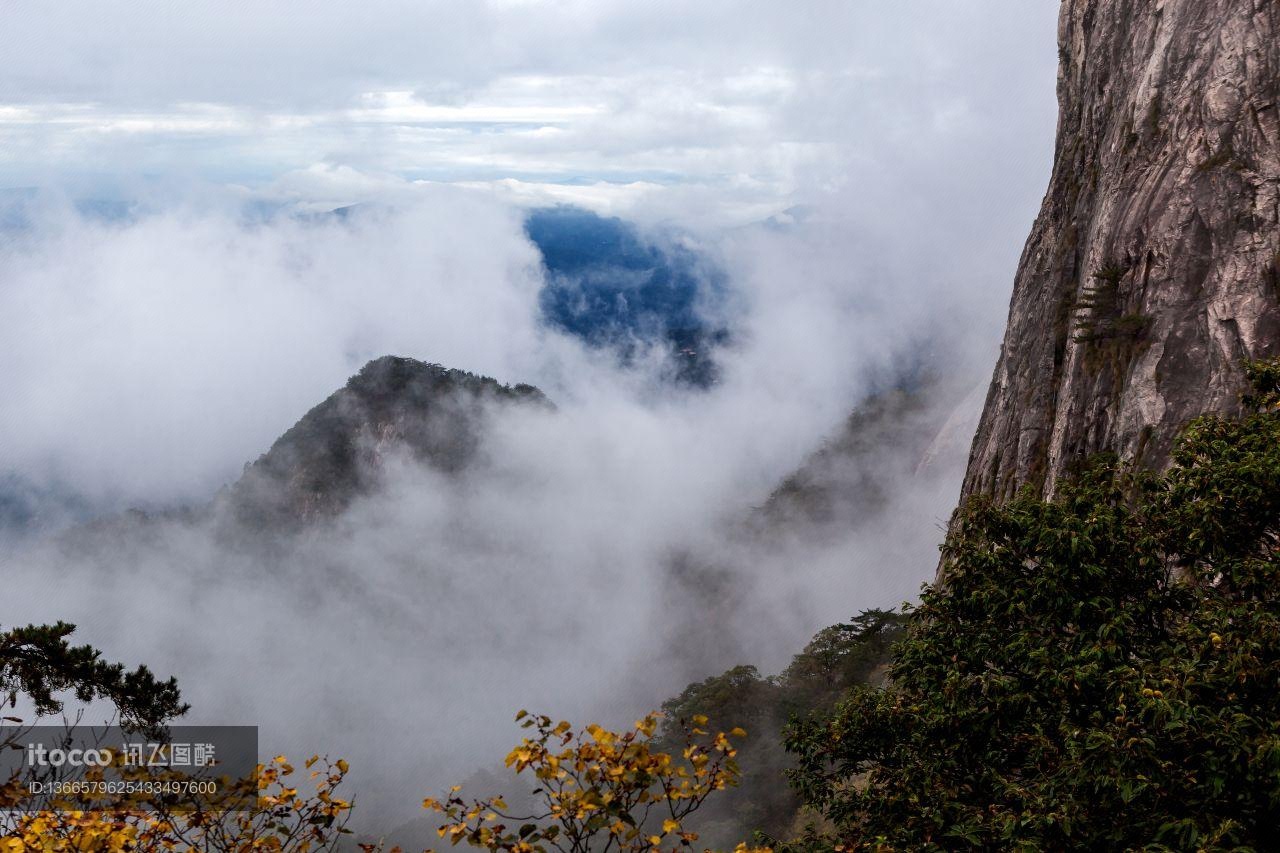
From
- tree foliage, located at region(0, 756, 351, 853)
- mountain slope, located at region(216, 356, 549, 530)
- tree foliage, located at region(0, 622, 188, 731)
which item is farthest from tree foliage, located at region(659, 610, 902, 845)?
mountain slope, located at region(216, 356, 549, 530)

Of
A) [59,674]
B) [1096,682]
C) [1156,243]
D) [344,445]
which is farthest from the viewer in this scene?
[344,445]

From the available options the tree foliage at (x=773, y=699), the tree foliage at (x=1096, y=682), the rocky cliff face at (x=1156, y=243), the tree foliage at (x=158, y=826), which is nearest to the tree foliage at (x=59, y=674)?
the tree foliage at (x=158, y=826)

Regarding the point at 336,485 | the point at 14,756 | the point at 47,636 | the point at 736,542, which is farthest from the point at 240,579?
the point at 47,636

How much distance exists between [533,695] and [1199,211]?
110347mm

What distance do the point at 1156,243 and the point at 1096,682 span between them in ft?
106

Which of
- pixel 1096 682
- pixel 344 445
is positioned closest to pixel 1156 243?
pixel 1096 682

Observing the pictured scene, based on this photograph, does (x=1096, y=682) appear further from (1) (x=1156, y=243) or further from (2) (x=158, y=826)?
(1) (x=1156, y=243)

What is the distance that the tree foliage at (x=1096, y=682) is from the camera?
9.70m

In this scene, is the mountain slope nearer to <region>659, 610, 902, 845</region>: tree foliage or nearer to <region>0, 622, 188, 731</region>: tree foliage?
<region>659, 610, 902, 845</region>: tree foliage

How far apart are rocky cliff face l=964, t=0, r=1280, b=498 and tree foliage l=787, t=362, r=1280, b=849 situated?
68.0 ft

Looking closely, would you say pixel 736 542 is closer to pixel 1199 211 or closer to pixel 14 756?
pixel 1199 211

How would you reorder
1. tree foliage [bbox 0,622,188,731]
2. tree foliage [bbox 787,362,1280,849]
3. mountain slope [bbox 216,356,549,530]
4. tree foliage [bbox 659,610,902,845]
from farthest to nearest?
mountain slope [bbox 216,356,549,530], tree foliage [bbox 659,610,902,845], tree foliage [bbox 0,622,188,731], tree foliage [bbox 787,362,1280,849]

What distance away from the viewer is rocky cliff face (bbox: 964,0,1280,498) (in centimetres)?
3388

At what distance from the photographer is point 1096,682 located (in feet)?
39.4
